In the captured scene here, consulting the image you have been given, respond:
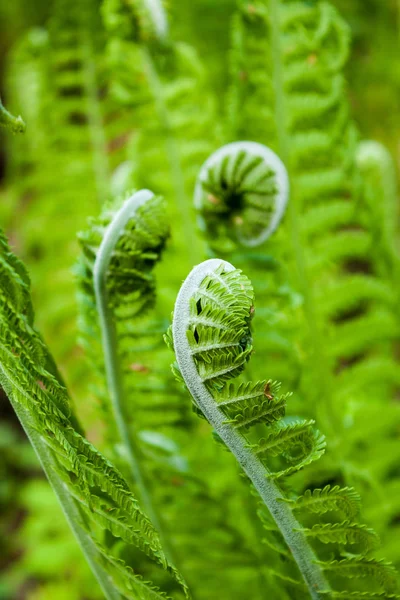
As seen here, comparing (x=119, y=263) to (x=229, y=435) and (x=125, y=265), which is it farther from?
(x=229, y=435)

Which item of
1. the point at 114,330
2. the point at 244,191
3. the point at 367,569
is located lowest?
the point at 367,569

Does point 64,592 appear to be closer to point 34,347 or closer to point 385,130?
point 34,347

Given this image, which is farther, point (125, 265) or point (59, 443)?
point (125, 265)

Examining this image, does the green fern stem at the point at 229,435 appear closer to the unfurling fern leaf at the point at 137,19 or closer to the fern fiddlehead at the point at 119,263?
the fern fiddlehead at the point at 119,263

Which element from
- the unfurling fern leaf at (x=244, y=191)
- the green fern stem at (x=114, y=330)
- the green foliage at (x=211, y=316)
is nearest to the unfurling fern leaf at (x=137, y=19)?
the green foliage at (x=211, y=316)

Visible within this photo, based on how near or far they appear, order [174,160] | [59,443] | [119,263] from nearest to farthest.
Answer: [59,443], [119,263], [174,160]

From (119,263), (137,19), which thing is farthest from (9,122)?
(137,19)

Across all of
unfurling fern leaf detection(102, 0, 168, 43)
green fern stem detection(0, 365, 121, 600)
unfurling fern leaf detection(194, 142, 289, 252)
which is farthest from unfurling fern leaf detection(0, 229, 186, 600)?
unfurling fern leaf detection(102, 0, 168, 43)
